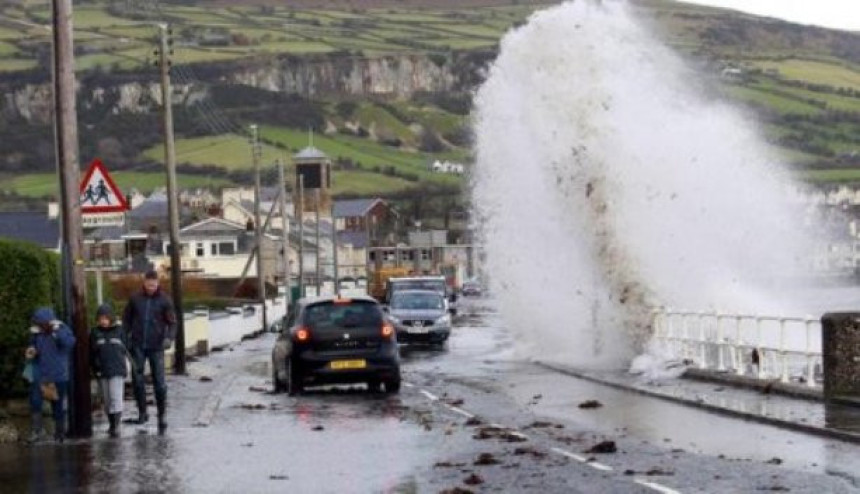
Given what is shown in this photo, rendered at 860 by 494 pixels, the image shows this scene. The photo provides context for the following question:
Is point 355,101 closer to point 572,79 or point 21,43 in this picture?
point 21,43

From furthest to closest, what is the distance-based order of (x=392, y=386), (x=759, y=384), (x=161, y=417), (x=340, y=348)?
(x=392, y=386) → (x=340, y=348) → (x=759, y=384) → (x=161, y=417)

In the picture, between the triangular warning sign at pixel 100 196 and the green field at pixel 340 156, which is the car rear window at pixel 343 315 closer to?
the triangular warning sign at pixel 100 196

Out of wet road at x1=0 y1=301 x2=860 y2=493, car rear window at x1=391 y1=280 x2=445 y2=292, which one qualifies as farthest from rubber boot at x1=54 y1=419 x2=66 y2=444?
car rear window at x1=391 y1=280 x2=445 y2=292

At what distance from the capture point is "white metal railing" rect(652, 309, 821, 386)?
25.4 m

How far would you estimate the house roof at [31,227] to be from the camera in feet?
337

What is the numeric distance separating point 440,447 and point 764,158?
27134 millimetres

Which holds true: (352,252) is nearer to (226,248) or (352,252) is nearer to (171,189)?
(226,248)

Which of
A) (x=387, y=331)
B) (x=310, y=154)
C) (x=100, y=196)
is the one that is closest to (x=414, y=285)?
(x=387, y=331)

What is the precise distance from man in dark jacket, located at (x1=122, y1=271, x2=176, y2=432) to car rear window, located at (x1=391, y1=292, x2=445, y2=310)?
26.9 meters

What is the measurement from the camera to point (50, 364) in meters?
20.2

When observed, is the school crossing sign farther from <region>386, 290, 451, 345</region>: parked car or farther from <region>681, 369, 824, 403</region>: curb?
<region>386, 290, 451, 345</region>: parked car

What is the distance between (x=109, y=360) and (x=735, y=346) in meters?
10.9

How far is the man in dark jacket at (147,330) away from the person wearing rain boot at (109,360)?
2.88 feet

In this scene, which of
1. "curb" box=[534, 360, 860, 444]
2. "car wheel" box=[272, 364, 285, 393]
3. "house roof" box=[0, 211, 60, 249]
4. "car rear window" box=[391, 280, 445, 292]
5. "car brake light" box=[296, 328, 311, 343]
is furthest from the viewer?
"house roof" box=[0, 211, 60, 249]
